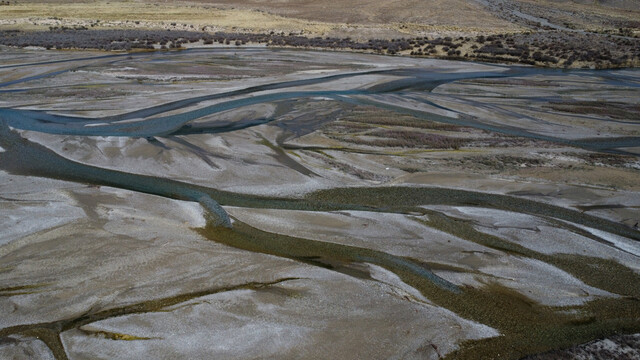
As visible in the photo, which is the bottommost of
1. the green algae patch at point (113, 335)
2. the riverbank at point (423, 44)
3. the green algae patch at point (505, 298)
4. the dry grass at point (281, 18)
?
the green algae patch at point (113, 335)

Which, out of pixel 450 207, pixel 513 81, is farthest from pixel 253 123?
pixel 513 81

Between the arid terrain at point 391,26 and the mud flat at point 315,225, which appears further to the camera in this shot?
the arid terrain at point 391,26

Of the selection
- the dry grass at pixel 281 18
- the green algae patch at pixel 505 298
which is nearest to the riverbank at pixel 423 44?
the dry grass at pixel 281 18

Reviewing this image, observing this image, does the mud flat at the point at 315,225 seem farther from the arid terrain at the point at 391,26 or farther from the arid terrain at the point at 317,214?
the arid terrain at the point at 391,26

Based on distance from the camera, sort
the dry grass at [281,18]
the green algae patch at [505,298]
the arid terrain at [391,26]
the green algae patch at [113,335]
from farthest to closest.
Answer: the dry grass at [281,18], the arid terrain at [391,26], the green algae patch at [505,298], the green algae patch at [113,335]

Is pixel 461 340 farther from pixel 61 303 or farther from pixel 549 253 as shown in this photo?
pixel 61 303

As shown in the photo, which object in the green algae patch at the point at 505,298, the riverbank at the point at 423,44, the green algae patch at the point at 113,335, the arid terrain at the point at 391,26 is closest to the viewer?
the green algae patch at the point at 113,335

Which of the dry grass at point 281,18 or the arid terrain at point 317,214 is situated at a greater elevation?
the dry grass at point 281,18

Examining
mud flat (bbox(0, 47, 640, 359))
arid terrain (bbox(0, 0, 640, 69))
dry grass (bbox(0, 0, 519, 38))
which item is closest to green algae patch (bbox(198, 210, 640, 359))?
mud flat (bbox(0, 47, 640, 359))
